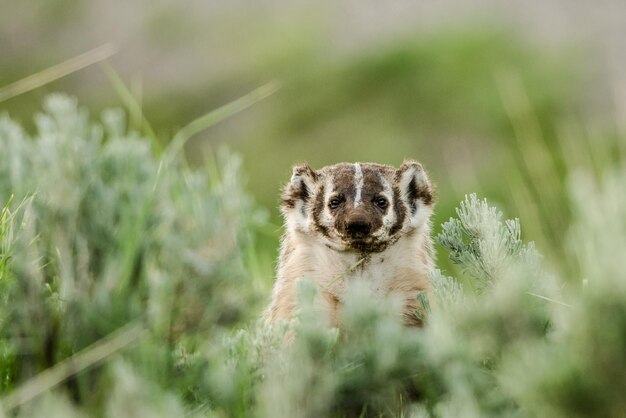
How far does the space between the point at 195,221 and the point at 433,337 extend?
0.72m

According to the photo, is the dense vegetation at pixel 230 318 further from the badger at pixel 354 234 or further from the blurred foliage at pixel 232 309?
the badger at pixel 354 234

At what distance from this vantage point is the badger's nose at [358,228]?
10.7 ft

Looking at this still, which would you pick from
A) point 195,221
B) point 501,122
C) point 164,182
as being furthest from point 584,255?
point 501,122

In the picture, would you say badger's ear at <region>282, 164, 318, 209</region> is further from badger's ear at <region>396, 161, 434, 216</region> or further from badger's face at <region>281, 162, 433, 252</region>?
badger's ear at <region>396, 161, 434, 216</region>

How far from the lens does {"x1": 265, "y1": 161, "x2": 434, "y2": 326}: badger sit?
3.27 m

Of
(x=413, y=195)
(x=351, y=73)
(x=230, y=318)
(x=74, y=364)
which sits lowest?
(x=351, y=73)

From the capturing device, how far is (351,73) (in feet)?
32.7

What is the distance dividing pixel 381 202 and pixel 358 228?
0.65 feet

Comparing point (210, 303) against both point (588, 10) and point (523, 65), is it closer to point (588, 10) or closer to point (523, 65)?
point (523, 65)

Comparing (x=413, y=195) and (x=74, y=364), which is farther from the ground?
(x=74, y=364)

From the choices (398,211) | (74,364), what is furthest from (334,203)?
(74,364)

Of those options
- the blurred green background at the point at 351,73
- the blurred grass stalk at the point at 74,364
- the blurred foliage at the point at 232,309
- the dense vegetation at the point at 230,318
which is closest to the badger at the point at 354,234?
the blurred foliage at the point at 232,309

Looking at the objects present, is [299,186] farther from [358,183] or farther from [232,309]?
[232,309]

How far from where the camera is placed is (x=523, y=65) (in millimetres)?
9266
